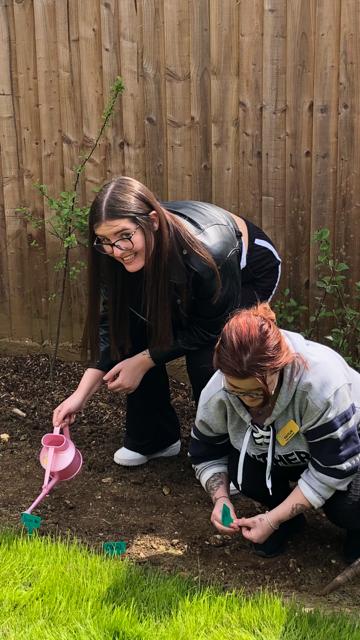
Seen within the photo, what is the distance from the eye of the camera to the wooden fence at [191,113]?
4.08m

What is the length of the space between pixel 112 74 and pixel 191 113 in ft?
1.73

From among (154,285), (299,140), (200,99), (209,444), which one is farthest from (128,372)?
(200,99)

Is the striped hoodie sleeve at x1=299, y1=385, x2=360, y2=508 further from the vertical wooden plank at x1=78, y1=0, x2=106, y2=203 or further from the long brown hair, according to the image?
the vertical wooden plank at x1=78, y1=0, x2=106, y2=203

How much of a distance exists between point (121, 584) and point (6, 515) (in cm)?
83

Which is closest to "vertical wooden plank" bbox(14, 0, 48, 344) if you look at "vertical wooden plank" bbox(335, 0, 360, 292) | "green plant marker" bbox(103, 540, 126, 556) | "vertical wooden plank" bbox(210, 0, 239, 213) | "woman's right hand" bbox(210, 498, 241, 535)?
"vertical wooden plank" bbox(210, 0, 239, 213)

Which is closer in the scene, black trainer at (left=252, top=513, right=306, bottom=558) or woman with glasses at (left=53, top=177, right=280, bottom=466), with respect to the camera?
woman with glasses at (left=53, top=177, right=280, bottom=466)

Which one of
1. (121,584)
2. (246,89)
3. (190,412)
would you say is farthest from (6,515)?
(246,89)

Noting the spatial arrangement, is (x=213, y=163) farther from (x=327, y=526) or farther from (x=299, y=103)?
(x=327, y=526)

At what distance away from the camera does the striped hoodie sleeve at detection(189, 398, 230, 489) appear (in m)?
2.90

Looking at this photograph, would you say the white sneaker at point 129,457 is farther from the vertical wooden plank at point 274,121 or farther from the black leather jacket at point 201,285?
the vertical wooden plank at point 274,121

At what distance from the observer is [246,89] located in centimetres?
424

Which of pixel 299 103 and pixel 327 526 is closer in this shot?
pixel 327 526

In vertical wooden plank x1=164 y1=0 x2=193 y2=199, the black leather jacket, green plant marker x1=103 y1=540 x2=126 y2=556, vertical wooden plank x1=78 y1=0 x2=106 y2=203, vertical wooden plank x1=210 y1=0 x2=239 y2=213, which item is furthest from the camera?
vertical wooden plank x1=78 y1=0 x2=106 y2=203

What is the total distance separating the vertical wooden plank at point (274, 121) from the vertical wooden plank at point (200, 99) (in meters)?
0.32
